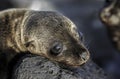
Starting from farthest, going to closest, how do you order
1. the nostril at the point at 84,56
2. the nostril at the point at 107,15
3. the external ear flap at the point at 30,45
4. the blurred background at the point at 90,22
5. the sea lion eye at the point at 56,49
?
1. the blurred background at the point at 90,22
2. the nostril at the point at 107,15
3. the external ear flap at the point at 30,45
4. the sea lion eye at the point at 56,49
5. the nostril at the point at 84,56

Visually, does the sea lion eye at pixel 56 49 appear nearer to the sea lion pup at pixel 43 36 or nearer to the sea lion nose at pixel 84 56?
the sea lion pup at pixel 43 36

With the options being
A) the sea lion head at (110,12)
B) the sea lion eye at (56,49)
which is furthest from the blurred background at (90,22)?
the sea lion eye at (56,49)

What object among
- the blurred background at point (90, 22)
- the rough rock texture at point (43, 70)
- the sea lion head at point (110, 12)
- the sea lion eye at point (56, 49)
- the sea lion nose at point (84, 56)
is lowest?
the blurred background at point (90, 22)

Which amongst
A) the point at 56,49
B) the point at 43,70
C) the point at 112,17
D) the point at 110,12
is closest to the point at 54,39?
the point at 56,49

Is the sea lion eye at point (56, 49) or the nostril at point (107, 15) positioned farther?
the nostril at point (107, 15)

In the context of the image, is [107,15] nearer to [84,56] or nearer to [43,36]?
[43,36]

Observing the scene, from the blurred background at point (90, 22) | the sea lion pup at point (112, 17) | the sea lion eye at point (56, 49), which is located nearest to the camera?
the sea lion eye at point (56, 49)

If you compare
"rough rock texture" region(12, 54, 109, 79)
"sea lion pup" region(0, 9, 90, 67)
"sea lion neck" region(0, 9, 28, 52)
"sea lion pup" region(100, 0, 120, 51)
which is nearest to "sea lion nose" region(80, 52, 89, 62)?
"sea lion pup" region(0, 9, 90, 67)

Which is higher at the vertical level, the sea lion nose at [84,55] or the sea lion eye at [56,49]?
the sea lion eye at [56,49]

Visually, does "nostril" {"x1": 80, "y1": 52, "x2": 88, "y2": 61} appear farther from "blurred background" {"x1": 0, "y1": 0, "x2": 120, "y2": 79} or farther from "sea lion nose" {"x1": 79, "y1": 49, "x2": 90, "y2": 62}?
"blurred background" {"x1": 0, "y1": 0, "x2": 120, "y2": 79}
